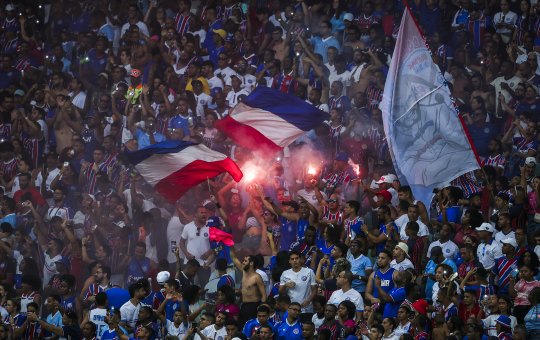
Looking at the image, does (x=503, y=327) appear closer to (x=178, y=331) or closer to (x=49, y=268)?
(x=178, y=331)

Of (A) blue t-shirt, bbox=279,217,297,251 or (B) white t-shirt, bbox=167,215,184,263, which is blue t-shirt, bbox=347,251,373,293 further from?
(B) white t-shirt, bbox=167,215,184,263

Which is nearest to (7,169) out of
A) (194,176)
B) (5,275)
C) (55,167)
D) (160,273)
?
(55,167)

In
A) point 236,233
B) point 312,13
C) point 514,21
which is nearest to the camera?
point 236,233

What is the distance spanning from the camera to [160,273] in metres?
18.4

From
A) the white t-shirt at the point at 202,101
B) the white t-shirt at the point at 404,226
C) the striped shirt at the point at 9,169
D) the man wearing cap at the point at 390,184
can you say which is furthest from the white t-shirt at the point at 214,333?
the striped shirt at the point at 9,169

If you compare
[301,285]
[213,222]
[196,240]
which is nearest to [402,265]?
[301,285]

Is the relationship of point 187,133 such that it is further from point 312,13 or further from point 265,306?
point 265,306

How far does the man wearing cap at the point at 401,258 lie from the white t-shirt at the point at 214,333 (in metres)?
2.24

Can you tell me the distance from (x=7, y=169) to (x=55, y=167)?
3.02 feet

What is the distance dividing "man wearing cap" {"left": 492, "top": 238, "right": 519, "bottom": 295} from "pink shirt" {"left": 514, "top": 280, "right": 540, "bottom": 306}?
0.36m

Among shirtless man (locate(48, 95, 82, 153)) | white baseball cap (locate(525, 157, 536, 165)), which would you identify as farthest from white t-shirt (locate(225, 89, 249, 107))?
white baseball cap (locate(525, 157, 536, 165))

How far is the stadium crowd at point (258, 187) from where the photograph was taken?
17.2 m

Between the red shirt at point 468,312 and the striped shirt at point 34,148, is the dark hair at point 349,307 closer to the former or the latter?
the red shirt at point 468,312

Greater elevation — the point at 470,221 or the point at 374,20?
the point at 374,20
